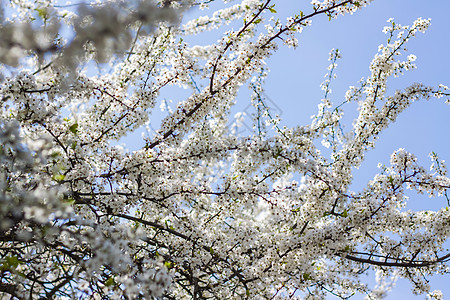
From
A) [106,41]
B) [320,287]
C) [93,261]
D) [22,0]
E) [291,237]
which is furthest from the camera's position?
[22,0]

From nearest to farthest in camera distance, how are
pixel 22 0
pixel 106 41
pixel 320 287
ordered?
Result: pixel 106 41, pixel 320 287, pixel 22 0

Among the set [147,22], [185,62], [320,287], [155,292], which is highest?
[185,62]

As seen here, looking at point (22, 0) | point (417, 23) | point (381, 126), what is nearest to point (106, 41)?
point (381, 126)

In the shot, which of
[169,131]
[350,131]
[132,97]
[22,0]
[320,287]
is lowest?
[320,287]

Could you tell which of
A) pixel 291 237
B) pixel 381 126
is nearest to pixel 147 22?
pixel 291 237

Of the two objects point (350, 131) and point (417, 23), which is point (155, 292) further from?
point (417, 23)

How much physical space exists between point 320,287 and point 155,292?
10.8 ft

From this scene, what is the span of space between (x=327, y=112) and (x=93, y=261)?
498cm

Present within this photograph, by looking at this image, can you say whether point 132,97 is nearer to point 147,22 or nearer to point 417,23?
point 147,22

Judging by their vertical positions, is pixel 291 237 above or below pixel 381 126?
below

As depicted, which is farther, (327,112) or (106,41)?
(327,112)

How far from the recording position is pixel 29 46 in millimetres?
1675

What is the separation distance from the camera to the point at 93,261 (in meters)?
2.53

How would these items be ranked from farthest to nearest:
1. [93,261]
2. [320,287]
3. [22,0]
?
1. [22,0]
2. [320,287]
3. [93,261]
